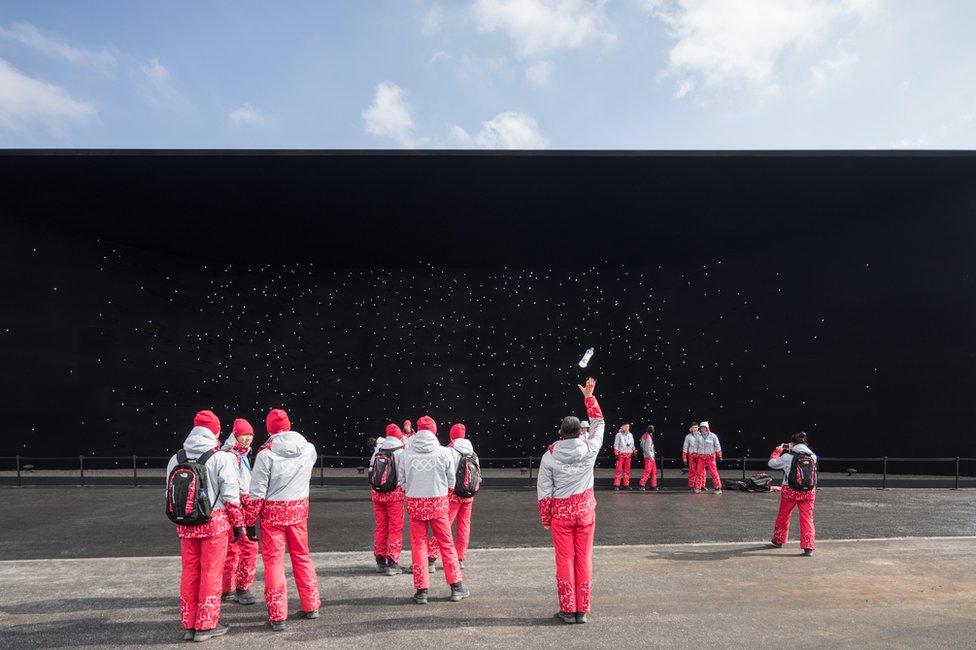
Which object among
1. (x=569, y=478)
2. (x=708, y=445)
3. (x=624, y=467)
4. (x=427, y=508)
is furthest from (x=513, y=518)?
(x=708, y=445)

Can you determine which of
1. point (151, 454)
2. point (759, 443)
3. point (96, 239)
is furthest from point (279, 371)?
point (759, 443)

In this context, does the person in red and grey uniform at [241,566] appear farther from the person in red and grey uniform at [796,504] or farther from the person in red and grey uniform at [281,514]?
the person in red and grey uniform at [796,504]

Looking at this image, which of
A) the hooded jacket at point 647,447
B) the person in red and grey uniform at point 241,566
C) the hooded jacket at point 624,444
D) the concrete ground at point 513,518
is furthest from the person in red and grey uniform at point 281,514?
the hooded jacket at point 647,447

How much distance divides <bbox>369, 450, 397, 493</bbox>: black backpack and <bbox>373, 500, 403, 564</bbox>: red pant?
0.20 meters

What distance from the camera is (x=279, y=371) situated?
18.1 m

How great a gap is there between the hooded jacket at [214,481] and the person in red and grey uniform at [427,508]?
167 cm

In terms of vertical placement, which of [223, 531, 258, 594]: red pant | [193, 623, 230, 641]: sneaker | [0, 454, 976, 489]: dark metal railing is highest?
[223, 531, 258, 594]: red pant

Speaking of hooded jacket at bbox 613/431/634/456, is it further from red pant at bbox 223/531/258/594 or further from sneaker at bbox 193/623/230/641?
sneaker at bbox 193/623/230/641

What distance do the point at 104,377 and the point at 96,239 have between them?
13.4ft

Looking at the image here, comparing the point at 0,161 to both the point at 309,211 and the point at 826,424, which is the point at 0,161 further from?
the point at 826,424

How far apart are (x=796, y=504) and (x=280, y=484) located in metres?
6.82

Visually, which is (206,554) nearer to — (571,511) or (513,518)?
(571,511)

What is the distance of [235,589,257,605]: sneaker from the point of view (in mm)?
5633

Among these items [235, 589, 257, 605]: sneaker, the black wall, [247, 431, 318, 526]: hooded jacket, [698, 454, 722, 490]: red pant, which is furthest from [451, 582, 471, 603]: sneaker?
the black wall
